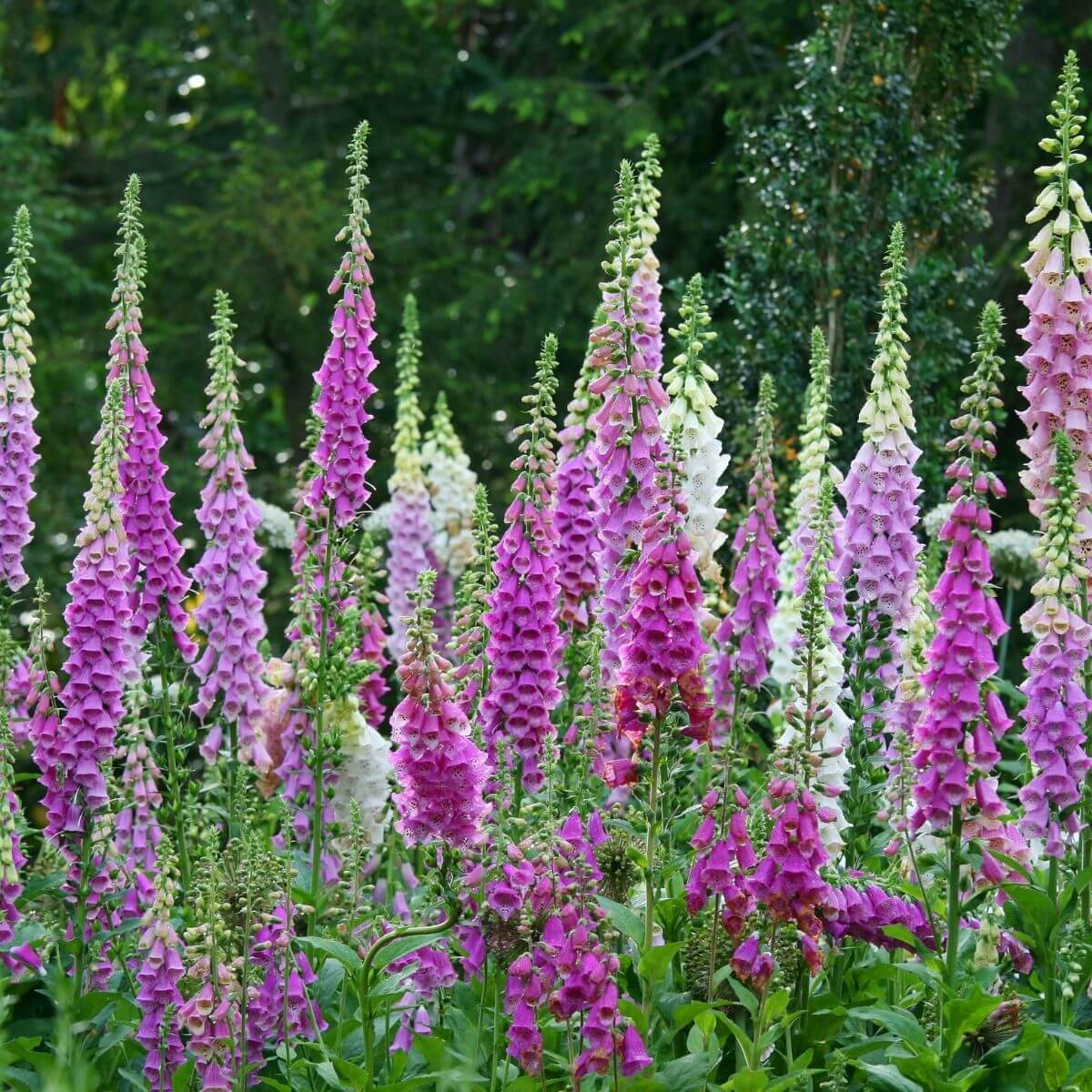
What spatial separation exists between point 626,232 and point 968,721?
2.03 metres

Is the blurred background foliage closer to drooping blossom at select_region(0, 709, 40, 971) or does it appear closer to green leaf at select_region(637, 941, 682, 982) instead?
drooping blossom at select_region(0, 709, 40, 971)

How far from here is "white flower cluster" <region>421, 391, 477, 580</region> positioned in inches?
412

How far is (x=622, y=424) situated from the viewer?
5801 mm

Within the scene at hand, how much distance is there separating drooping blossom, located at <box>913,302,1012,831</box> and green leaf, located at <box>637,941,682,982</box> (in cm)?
82

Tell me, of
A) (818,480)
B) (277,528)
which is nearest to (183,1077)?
(818,480)

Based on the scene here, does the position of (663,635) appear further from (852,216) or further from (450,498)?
(852,216)

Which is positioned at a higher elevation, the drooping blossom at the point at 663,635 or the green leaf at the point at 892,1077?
the drooping blossom at the point at 663,635

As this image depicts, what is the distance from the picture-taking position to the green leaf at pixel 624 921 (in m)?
5.04

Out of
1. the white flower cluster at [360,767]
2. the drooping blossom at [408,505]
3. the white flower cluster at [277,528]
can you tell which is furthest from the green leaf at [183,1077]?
the white flower cluster at [277,528]

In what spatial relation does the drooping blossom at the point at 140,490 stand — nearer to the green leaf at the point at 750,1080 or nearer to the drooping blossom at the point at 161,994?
the drooping blossom at the point at 161,994

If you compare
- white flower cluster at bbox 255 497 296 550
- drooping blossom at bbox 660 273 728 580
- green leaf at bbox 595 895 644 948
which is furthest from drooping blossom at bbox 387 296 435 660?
green leaf at bbox 595 895 644 948

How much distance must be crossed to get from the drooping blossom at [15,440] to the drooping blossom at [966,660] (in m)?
3.46

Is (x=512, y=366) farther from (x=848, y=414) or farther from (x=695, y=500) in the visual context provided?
(x=695, y=500)

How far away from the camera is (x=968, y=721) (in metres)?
4.97
